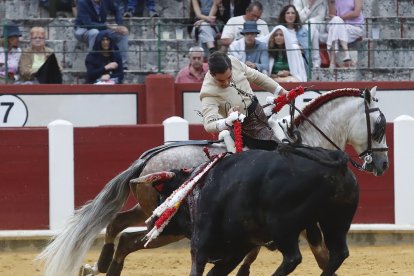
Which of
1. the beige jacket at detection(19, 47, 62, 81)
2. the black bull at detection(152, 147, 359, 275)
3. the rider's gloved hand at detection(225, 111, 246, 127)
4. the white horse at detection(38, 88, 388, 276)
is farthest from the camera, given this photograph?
the beige jacket at detection(19, 47, 62, 81)

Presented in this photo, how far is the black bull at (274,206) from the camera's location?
6.13 meters

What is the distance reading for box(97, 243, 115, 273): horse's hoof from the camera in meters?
8.23

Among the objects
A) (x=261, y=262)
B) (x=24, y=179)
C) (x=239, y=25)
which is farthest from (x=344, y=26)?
(x=24, y=179)

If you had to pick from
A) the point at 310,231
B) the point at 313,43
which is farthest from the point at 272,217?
the point at 313,43

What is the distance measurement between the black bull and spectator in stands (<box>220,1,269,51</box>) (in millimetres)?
5839

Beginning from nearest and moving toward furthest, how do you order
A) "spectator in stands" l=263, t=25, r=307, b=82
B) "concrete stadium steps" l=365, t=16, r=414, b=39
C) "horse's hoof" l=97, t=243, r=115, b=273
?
"horse's hoof" l=97, t=243, r=115, b=273, "spectator in stands" l=263, t=25, r=307, b=82, "concrete stadium steps" l=365, t=16, r=414, b=39

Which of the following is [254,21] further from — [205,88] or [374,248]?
[205,88]

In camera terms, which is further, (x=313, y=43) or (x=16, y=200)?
(x=313, y=43)

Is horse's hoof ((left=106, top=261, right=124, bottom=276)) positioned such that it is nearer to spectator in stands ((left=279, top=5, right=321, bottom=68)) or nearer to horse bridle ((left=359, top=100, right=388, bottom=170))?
horse bridle ((left=359, top=100, right=388, bottom=170))

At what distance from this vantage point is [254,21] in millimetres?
12727

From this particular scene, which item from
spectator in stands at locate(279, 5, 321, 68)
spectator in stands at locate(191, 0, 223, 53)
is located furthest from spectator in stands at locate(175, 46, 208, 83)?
spectator in stands at locate(279, 5, 321, 68)

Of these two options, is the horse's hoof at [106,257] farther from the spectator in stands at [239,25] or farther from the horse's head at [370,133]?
the spectator in stands at [239,25]

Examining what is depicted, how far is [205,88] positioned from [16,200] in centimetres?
381

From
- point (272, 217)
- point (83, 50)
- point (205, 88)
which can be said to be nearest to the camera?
point (272, 217)
